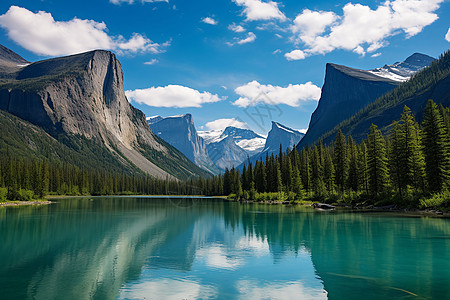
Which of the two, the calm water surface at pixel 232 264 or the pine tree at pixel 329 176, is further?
the pine tree at pixel 329 176

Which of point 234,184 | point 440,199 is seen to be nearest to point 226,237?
Result: point 440,199

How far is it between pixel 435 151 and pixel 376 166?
14215 millimetres

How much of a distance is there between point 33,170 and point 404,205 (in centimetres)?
13141

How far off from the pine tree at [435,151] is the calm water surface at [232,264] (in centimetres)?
2286

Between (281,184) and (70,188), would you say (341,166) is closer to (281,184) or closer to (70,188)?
(281,184)

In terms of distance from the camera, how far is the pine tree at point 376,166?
70312mm

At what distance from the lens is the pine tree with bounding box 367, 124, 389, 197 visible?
70312mm

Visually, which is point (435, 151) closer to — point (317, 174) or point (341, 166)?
point (341, 166)

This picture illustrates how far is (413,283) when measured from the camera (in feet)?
53.6

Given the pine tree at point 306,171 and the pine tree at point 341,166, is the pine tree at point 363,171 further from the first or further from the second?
the pine tree at point 306,171

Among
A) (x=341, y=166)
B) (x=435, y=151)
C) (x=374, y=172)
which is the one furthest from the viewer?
(x=341, y=166)

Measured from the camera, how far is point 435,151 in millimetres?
58125

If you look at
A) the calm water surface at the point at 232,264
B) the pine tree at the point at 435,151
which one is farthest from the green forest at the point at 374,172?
the calm water surface at the point at 232,264

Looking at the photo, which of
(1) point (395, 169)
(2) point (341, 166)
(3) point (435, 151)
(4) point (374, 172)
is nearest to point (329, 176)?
(2) point (341, 166)
